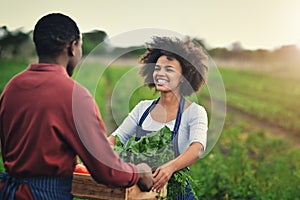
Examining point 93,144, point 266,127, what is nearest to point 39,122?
point 93,144

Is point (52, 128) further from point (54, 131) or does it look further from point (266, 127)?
point (266, 127)

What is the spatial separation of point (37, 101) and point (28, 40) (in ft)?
81.1

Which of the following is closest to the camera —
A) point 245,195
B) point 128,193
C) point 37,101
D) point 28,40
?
point 37,101

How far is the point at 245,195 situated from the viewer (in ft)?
20.2


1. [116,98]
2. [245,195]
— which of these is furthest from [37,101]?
[245,195]

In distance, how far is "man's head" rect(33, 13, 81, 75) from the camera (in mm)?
2746

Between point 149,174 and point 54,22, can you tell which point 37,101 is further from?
point 149,174

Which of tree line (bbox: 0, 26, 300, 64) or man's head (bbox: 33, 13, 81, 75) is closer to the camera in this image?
man's head (bbox: 33, 13, 81, 75)

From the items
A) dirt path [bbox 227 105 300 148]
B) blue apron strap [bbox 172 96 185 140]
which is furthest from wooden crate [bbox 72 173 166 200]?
dirt path [bbox 227 105 300 148]

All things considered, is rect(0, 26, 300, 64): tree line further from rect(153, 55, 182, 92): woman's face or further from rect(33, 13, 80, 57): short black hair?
rect(33, 13, 80, 57): short black hair

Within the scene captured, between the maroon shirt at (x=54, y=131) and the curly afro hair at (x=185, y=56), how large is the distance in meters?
1.07

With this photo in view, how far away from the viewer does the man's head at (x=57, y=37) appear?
2746mm

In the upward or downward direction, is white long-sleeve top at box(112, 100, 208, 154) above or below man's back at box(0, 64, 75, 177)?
below

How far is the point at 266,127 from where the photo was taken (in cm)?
1551
